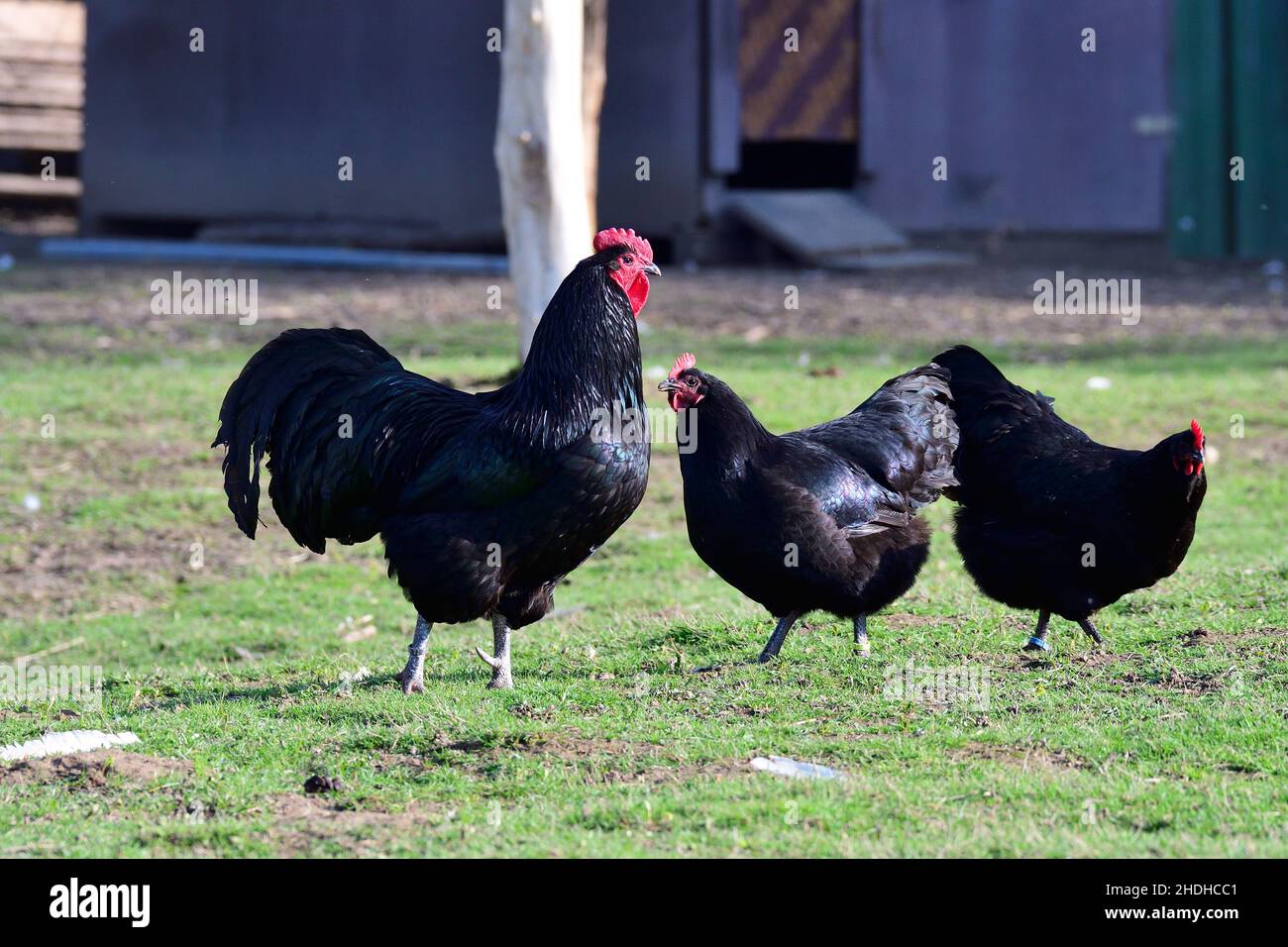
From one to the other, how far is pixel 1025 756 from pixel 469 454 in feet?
8.57

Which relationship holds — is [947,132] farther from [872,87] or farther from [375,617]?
[375,617]

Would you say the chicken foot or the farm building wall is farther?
the farm building wall

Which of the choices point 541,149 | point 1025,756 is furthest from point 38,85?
point 1025,756

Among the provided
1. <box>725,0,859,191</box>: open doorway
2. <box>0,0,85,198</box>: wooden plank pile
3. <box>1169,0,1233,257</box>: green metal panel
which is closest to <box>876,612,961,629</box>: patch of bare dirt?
<box>725,0,859,191</box>: open doorway

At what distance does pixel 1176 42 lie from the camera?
67.6ft

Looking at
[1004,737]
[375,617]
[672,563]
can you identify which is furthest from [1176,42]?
[1004,737]

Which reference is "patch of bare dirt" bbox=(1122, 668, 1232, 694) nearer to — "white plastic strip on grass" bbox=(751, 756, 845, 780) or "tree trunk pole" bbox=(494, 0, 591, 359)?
"white plastic strip on grass" bbox=(751, 756, 845, 780)

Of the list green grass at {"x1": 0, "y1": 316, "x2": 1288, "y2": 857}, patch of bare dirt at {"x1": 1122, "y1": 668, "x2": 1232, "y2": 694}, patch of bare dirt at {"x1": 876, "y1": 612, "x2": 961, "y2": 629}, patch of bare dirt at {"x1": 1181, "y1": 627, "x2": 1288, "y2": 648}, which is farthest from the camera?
patch of bare dirt at {"x1": 876, "y1": 612, "x2": 961, "y2": 629}

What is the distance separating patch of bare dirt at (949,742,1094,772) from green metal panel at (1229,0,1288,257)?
16671 millimetres

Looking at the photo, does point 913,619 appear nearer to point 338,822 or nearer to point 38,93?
point 338,822

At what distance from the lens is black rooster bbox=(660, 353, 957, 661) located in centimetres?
695

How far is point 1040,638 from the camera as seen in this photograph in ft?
24.3
